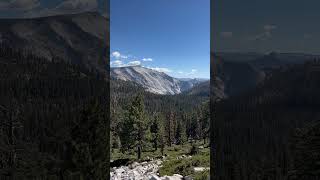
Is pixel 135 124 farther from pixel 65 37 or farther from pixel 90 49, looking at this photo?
pixel 90 49

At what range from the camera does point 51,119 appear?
19.2 meters

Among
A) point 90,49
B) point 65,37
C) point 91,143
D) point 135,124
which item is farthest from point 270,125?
point 135,124

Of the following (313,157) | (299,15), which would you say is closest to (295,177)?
(313,157)

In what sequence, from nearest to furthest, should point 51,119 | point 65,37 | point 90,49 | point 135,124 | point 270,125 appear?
point 270,125, point 90,49, point 51,119, point 65,37, point 135,124

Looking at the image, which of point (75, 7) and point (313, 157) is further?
point (75, 7)

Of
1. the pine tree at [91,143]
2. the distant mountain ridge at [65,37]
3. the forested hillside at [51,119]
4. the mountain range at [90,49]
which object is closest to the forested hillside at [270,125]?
the mountain range at [90,49]

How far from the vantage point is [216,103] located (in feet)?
47.4

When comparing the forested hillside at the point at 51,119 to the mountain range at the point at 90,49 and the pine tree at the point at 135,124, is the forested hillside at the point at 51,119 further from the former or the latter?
the pine tree at the point at 135,124

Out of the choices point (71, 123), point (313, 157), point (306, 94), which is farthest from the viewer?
point (71, 123)

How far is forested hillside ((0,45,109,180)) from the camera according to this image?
17.1 metres

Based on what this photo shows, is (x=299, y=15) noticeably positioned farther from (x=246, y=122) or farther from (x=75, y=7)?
(x=75, y=7)

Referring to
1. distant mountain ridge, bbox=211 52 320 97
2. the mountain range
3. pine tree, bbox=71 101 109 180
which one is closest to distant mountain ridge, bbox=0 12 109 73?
the mountain range

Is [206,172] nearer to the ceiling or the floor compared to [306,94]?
nearer to the floor

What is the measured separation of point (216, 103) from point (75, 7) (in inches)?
428
